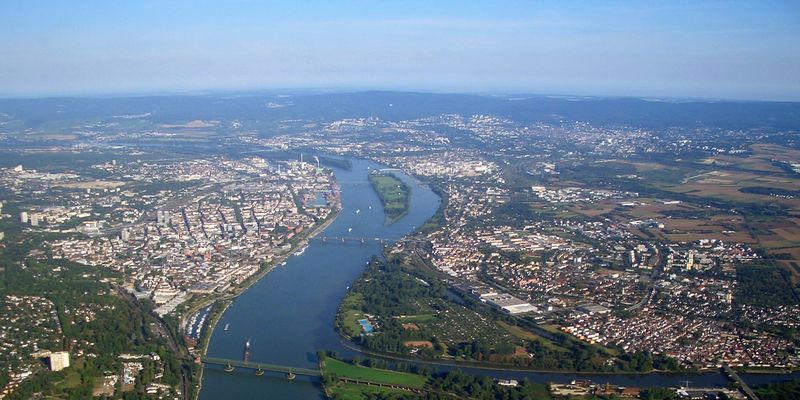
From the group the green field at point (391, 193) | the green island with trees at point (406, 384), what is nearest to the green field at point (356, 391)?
the green island with trees at point (406, 384)

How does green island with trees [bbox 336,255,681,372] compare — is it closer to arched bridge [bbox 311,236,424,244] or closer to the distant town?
the distant town

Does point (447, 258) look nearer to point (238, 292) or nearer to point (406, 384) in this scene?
point (238, 292)

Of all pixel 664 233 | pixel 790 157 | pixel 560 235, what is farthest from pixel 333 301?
pixel 790 157

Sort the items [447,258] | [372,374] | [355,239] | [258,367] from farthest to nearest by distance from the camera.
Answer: [355,239] < [447,258] < [258,367] < [372,374]

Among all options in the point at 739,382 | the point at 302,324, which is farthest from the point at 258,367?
the point at 739,382

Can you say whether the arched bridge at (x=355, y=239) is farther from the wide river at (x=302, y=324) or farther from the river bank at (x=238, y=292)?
the river bank at (x=238, y=292)
